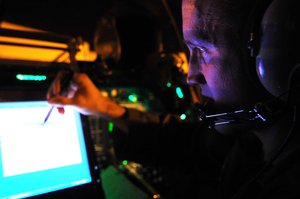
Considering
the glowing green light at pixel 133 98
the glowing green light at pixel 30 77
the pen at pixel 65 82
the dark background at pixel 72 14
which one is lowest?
the glowing green light at pixel 133 98

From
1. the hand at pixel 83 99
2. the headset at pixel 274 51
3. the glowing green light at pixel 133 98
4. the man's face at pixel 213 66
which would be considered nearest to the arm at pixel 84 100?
the hand at pixel 83 99

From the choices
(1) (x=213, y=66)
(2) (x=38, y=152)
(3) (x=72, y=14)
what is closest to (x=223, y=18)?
(1) (x=213, y=66)

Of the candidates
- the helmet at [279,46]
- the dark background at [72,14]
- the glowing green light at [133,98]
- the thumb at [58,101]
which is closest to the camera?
the helmet at [279,46]

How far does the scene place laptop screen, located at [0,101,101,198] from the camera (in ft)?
2.12

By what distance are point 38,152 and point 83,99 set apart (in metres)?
0.22

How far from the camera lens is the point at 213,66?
0.65m

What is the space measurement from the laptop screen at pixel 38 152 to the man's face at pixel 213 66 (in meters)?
0.35

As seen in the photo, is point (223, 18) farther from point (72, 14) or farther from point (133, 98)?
point (72, 14)

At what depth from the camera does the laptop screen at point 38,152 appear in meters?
0.65

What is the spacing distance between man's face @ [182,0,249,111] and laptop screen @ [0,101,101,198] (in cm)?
35

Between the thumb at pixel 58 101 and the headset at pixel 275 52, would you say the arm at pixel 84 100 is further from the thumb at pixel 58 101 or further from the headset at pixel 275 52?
the headset at pixel 275 52

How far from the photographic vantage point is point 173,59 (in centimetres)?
97

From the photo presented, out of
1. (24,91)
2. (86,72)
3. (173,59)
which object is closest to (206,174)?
(173,59)

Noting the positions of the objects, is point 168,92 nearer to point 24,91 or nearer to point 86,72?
point 86,72
